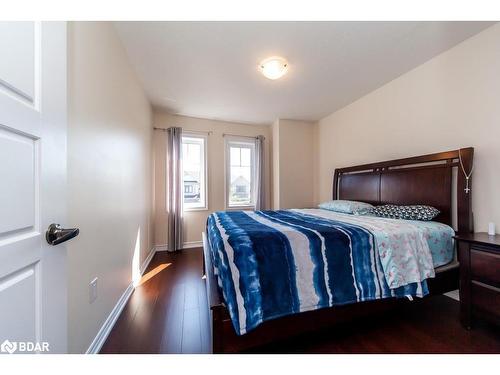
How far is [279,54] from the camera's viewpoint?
204cm

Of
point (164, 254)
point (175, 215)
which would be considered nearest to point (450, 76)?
point (175, 215)

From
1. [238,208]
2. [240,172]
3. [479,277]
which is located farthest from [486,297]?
[240,172]

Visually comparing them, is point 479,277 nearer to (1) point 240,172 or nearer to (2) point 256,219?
(2) point 256,219

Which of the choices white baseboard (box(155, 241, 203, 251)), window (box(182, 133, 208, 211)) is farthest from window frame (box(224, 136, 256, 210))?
white baseboard (box(155, 241, 203, 251))

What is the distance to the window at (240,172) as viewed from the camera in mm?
4078

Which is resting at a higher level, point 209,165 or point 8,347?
point 209,165

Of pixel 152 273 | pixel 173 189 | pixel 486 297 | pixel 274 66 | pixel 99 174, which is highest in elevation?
pixel 274 66

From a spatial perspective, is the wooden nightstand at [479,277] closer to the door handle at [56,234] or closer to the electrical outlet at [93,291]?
the door handle at [56,234]

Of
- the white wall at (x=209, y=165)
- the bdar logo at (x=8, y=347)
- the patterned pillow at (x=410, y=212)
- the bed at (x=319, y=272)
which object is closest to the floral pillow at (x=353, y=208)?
the patterned pillow at (x=410, y=212)

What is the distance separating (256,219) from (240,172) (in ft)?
7.35

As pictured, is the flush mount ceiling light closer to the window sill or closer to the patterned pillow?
the patterned pillow
